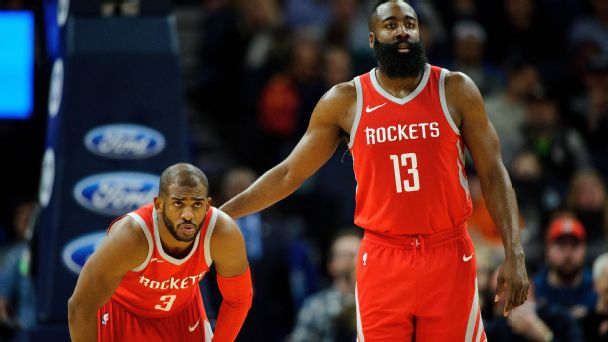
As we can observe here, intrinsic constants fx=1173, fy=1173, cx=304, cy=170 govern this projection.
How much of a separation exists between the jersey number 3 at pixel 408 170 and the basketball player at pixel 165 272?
859 millimetres

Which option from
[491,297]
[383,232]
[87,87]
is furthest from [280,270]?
[383,232]

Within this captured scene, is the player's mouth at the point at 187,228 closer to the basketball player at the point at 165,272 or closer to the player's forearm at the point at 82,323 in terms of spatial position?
the basketball player at the point at 165,272

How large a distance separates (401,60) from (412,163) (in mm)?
491

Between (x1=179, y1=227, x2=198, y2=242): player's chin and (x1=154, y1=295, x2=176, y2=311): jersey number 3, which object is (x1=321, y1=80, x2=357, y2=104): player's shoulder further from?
(x1=154, y1=295, x2=176, y2=311): jersey number 3

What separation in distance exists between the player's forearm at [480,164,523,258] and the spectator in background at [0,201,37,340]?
3796 millimetres

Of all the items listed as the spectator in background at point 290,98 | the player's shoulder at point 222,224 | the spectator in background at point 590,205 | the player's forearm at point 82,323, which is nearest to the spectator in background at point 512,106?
the spectator in background at point 590,205

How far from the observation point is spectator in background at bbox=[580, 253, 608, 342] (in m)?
7.99

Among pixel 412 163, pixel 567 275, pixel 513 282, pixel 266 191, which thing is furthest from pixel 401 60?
pixel 567 275

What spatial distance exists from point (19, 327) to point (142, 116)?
2.15 metres

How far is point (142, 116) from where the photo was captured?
766 centimetres

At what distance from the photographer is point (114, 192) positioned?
7.56 metres

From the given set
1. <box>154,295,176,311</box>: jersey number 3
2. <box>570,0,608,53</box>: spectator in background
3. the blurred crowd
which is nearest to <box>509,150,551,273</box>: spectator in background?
the blurred crowd

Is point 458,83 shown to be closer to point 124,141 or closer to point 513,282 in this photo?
point 513,282

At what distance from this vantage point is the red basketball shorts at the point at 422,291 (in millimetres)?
5492
